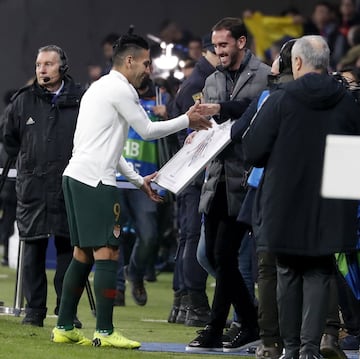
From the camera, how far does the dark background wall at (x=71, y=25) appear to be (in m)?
25.2

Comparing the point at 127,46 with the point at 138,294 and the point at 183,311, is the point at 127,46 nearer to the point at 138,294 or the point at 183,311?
the point at 183,311

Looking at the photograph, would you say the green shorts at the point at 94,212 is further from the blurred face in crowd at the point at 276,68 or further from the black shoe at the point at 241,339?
the blurred face in crowd at the point at 276,68

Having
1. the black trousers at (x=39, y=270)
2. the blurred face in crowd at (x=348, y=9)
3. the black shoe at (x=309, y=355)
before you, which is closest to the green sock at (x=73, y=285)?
the black trousers at (x=39, y=270)

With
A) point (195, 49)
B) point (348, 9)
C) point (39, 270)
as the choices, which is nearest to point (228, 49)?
point (39, 270)

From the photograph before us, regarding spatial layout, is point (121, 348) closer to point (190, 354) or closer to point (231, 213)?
point (190, 354)

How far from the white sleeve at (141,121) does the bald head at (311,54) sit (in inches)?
49.4

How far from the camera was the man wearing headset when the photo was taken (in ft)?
42.0

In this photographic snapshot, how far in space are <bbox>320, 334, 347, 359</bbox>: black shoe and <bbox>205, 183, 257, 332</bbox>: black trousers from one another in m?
0.84

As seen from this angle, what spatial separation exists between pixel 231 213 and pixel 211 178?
385 millimetres

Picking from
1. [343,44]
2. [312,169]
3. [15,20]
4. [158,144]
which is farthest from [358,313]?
[15,20]

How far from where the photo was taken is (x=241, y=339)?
11.6 m

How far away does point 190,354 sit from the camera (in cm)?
1128

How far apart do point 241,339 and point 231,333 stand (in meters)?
0.32

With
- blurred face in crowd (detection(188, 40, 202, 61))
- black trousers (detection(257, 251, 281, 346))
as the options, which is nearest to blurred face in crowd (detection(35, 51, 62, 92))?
black trousers (detection(257, 251, 281, 346))
